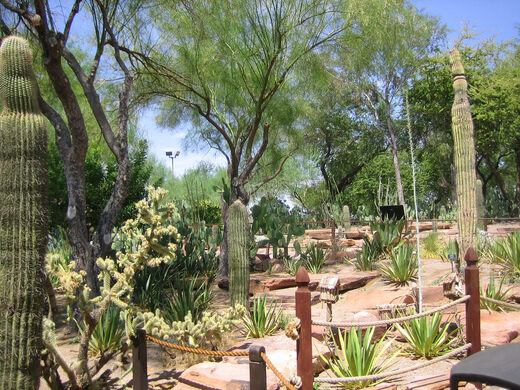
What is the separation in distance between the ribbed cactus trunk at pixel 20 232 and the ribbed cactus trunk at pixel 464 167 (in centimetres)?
644

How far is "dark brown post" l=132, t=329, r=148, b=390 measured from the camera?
13.9 feet

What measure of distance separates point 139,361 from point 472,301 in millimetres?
3081

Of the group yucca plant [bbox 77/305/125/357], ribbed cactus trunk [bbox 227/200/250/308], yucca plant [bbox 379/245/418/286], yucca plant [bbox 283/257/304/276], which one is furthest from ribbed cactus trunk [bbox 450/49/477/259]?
yucca plant [bbox 77/305/125/357]

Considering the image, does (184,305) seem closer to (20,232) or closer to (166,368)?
(166,368)

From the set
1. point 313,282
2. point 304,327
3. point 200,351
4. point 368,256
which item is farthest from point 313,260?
point 304,327

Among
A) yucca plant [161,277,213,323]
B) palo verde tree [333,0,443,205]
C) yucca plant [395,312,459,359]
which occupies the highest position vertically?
palo verde tree [333,0,443,205]

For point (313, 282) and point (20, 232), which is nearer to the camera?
point (20, 232)

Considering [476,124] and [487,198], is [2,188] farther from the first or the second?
[487,198]

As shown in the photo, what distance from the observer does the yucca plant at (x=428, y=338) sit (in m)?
5.14

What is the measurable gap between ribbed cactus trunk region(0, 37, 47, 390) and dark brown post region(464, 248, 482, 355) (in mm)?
3732

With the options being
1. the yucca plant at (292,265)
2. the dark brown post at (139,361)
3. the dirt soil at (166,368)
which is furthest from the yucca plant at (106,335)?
the yucca plant at (292,265)

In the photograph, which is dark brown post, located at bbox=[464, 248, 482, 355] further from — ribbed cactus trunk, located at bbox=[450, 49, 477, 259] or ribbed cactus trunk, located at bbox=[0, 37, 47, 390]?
ribbed cactus trunk, located at bbox=[0, 37, 47, 390]

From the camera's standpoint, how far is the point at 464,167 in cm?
823

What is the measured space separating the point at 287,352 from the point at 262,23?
7.48m
